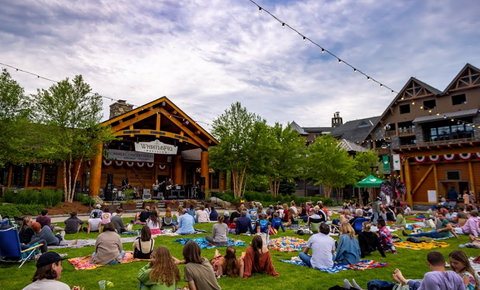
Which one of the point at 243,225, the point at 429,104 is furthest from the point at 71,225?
the point at 429,104

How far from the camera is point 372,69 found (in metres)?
13.0

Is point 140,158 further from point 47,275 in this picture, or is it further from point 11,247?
point 47,275

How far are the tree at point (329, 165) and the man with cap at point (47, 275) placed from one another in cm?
2715

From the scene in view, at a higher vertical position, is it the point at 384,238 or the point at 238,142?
the point at 238,142

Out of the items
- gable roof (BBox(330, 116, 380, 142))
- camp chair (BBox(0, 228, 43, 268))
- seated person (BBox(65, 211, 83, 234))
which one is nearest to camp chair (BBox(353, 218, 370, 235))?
camp chair (BBox(0, 228, 43, 268))

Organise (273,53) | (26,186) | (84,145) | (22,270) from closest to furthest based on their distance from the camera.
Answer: (22,270) → (273,53) → (84,145) → (26,186)

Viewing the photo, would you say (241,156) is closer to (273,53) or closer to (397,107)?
(273,53)

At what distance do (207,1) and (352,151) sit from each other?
33.3 meters

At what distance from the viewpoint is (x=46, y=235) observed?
A: 26.7ft

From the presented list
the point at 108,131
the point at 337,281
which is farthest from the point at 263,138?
the point at 337,281

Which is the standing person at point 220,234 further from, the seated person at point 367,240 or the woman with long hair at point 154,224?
the seated person at point 367,240

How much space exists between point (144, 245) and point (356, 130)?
43.9 metres

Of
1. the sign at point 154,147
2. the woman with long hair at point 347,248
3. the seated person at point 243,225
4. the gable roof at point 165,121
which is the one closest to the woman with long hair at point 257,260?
the woman with long hair at point 347,248

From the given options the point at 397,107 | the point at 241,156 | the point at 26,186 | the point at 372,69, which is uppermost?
the point at 397,107
